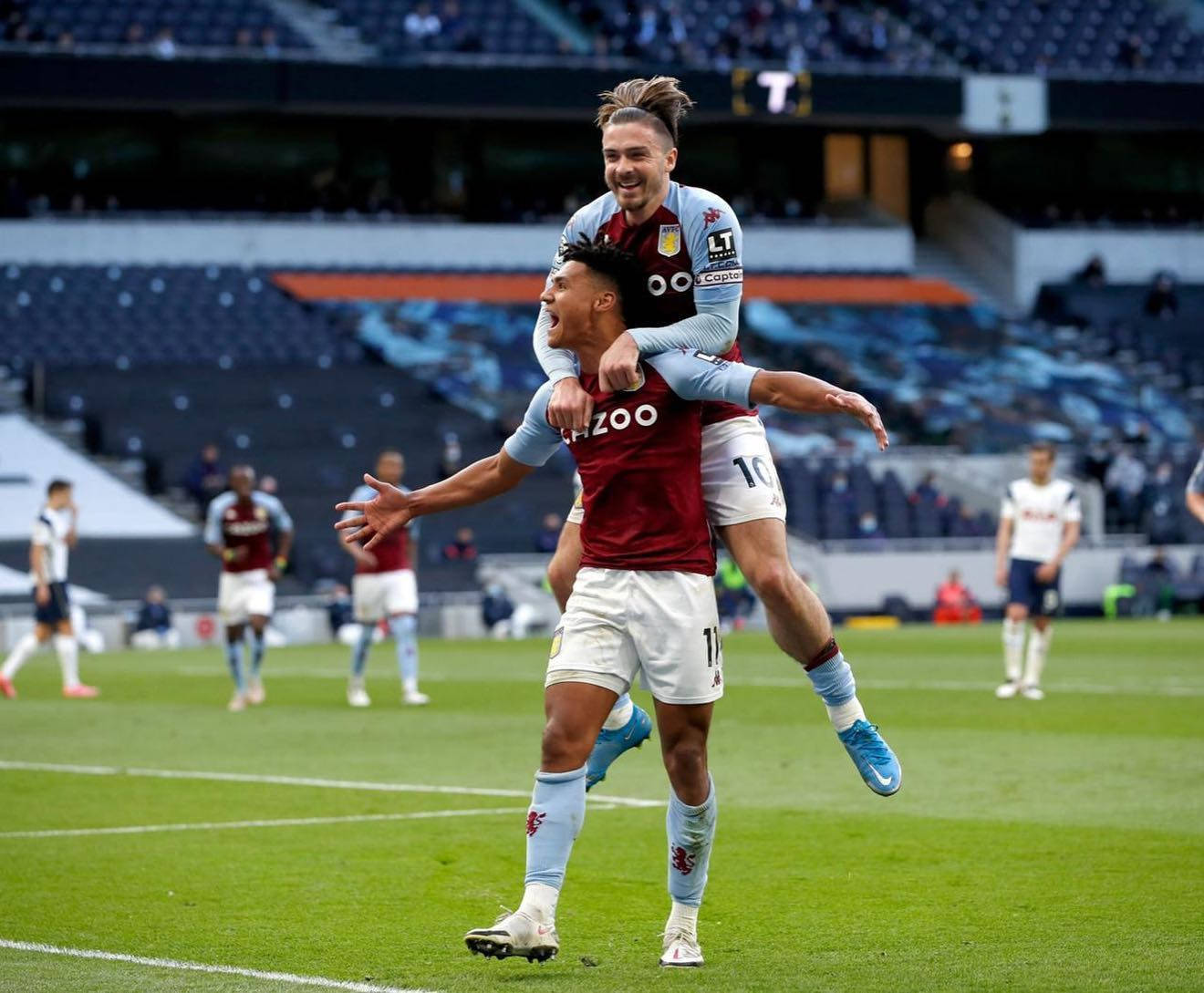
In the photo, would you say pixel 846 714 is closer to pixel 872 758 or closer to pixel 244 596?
pixel 872 758

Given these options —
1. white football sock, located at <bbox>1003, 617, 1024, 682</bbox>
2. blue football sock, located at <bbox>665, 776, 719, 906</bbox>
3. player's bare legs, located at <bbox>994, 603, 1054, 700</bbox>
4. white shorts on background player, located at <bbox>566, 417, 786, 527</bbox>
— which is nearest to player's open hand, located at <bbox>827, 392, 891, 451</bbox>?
white shorts on background player, located at <bbox>566, 417, 786, 527</bbox>

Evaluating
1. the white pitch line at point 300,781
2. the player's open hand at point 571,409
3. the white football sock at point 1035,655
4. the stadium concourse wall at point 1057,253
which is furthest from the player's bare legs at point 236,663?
the stadium concourse wall at point 1057,253

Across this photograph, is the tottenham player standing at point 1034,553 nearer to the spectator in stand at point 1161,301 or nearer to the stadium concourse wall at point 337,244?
the stadium concourse wall at point 337,244

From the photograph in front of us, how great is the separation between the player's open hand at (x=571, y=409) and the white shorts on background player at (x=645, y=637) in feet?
1.65

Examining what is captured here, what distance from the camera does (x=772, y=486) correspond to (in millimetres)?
7426

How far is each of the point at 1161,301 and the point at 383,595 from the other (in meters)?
33.5

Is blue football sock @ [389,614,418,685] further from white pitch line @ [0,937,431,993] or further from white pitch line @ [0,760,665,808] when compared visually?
white pitch line @ [0,937,431,993]

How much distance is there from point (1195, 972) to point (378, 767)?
806 cm

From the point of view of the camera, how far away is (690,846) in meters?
6.98

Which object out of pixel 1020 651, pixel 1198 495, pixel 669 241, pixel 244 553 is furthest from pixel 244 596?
pixel 669 241

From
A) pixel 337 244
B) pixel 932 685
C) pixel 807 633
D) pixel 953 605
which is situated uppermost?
pixel 337 244

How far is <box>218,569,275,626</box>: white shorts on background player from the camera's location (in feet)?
64.6

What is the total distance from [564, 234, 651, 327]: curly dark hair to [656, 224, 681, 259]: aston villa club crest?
11 centimetres

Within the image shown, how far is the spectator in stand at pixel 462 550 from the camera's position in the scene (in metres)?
33.2
